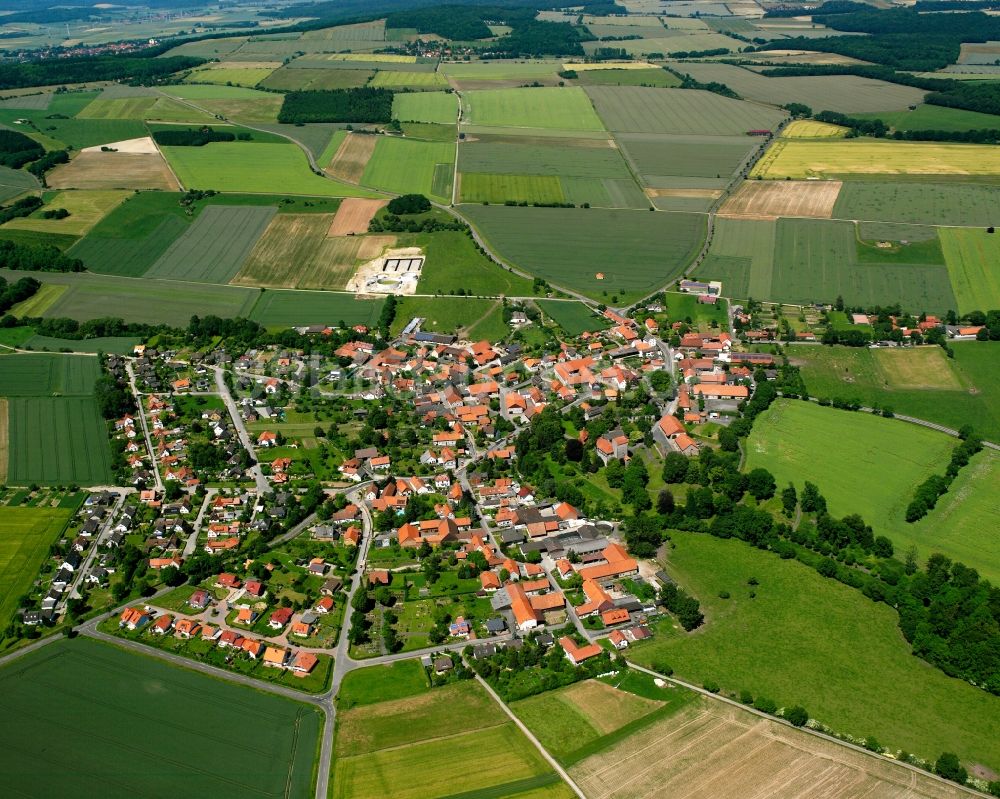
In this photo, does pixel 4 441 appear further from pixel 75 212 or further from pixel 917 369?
pixel 917 369

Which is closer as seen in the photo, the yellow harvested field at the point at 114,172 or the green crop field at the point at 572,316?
the green crop field at the point at 572,316

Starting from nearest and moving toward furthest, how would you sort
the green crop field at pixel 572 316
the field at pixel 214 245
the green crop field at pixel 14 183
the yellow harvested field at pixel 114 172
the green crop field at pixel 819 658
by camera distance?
the green crop field at pixel 819 658 → the green crop field at pixel 572 316 → the field at pixel 214 245 → the green crop field at pixel 14 183 → the yellow harvested field at pixel 114 172

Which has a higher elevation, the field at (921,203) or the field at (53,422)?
the field at (921,203)

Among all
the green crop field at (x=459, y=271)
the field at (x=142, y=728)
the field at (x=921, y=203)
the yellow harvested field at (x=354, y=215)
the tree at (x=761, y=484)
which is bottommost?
the field at (x=142, y=728)

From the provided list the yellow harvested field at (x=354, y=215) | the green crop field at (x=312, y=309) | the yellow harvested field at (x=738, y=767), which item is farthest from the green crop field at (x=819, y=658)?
the yellow harvested field at (x=354, y=215)

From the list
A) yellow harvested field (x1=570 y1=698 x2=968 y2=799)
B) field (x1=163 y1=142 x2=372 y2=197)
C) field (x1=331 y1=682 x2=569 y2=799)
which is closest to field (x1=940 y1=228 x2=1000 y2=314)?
yellow harvested field (x1=570 y1=698 x2=968 y2=799)

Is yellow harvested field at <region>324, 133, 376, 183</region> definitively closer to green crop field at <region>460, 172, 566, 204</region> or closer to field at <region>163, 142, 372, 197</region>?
field at <region>163, 142, 372, 197</region>

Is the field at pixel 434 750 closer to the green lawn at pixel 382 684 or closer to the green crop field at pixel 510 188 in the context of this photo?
the green lawn at pixel 382 684
